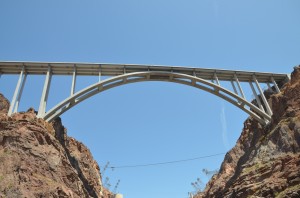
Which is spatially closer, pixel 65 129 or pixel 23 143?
pixel 23 143

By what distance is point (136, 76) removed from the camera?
112ft

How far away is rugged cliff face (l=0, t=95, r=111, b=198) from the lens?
66.2 feet

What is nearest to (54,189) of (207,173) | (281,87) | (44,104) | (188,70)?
(44,104)

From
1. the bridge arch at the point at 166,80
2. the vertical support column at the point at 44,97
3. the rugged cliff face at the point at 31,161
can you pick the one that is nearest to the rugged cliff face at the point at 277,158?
the bridge arch at the point at 166,80

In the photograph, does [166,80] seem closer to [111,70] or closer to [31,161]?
[111,70]

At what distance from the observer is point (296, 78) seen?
104 ft

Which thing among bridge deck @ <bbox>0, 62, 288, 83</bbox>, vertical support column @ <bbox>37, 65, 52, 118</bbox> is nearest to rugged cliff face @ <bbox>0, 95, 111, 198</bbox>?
vertical support column @ <bbox>37, 65, 52, 118</bbox>

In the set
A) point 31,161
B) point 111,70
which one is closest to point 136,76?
point 111,70

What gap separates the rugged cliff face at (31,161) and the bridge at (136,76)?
236 centimetres

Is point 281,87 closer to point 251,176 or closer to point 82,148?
point 251,176

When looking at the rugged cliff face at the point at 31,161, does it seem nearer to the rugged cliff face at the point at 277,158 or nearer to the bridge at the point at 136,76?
the bridge at the point at 136,76

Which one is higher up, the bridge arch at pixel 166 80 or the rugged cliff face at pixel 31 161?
the bridge arch at pixel 166 80

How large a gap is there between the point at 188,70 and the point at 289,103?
11.2m

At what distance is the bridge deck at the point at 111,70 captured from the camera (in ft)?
104
